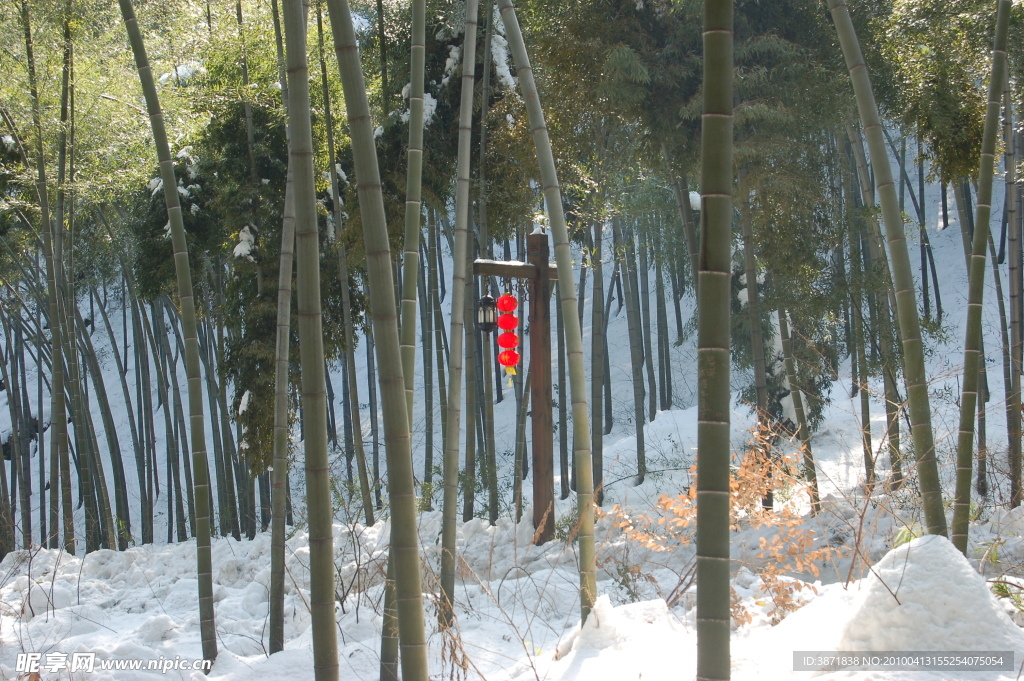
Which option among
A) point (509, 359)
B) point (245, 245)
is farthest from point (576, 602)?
point (245, 245)

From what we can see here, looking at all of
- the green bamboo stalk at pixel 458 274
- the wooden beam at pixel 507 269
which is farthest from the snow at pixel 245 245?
the green bamboo stalk at pixel 458 274

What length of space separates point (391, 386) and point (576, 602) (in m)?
2.54

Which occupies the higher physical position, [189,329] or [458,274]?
[458,274]

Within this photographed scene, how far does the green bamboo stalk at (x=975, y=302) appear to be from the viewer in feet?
8.70

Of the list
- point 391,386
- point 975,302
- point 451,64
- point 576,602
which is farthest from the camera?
point 451,64

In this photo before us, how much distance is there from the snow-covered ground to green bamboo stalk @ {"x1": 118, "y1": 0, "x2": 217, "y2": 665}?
0.86 feet

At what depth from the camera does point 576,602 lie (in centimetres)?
379

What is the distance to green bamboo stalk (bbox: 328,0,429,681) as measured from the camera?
1.58 meters

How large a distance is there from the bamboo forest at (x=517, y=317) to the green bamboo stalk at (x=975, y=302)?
0.6 inches

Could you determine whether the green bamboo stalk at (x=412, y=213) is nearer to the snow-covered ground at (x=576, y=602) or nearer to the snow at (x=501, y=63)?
the snow-covered ground at (x=576, y=602)

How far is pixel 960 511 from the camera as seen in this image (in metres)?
2.62

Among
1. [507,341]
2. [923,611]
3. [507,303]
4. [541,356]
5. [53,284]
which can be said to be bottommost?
[923,611]

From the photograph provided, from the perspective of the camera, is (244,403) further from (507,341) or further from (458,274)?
(458,274)

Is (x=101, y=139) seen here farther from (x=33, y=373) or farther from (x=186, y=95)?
(x=33, y=373)
